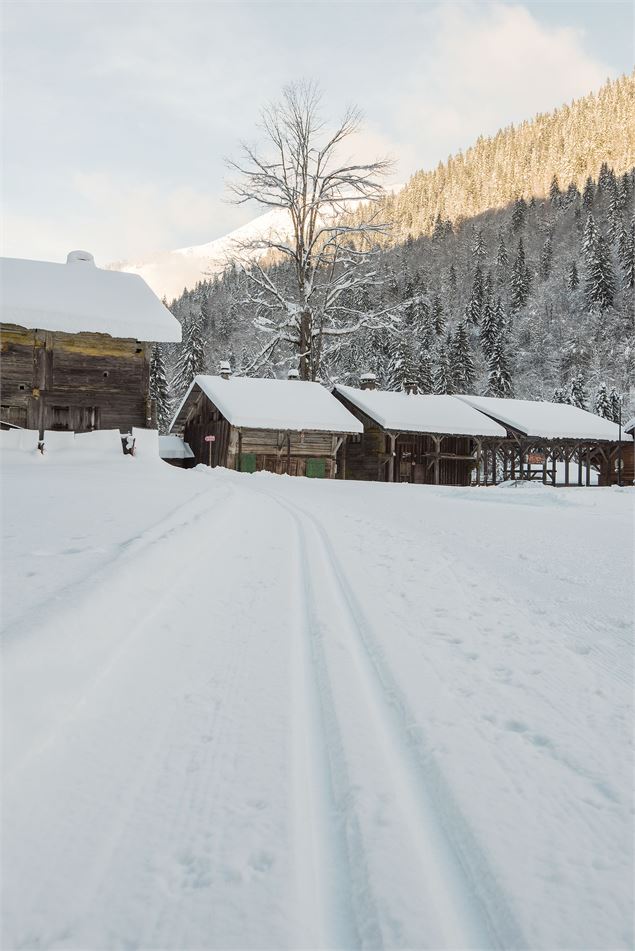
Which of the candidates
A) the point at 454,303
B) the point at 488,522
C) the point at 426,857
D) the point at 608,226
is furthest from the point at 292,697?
the point at 608,226

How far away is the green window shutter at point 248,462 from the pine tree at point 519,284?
7301cm

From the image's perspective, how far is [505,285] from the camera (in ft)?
312

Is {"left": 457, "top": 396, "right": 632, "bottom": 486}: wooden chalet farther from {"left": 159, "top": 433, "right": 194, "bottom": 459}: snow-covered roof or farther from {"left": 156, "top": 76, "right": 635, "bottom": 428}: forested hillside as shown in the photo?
{"left": 159, "top": 433, "right": 194, "bottom": 459}: snow-covered roof

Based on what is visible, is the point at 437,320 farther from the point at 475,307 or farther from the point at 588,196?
the point at 588,196

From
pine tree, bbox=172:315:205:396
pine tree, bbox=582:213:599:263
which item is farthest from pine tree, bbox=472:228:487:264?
pine tree, bbox=172:315:205:396

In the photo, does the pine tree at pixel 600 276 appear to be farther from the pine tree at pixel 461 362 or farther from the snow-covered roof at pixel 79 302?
the snow-covered roof at pixel 79 302

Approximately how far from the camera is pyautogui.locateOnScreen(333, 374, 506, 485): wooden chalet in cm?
2934

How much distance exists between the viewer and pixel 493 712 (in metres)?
2.35

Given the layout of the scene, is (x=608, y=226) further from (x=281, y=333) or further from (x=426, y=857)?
(x=426, y=857)

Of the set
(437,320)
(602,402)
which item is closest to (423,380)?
(602,402)

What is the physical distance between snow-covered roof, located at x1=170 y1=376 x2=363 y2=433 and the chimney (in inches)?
329

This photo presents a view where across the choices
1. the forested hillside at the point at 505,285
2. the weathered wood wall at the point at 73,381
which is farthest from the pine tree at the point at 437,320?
the weathered wood wall at the point at 73,381

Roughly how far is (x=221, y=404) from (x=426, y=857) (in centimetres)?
2638

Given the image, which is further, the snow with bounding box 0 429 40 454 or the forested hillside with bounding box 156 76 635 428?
the forested hillside with bounding box 156 76 635 428
